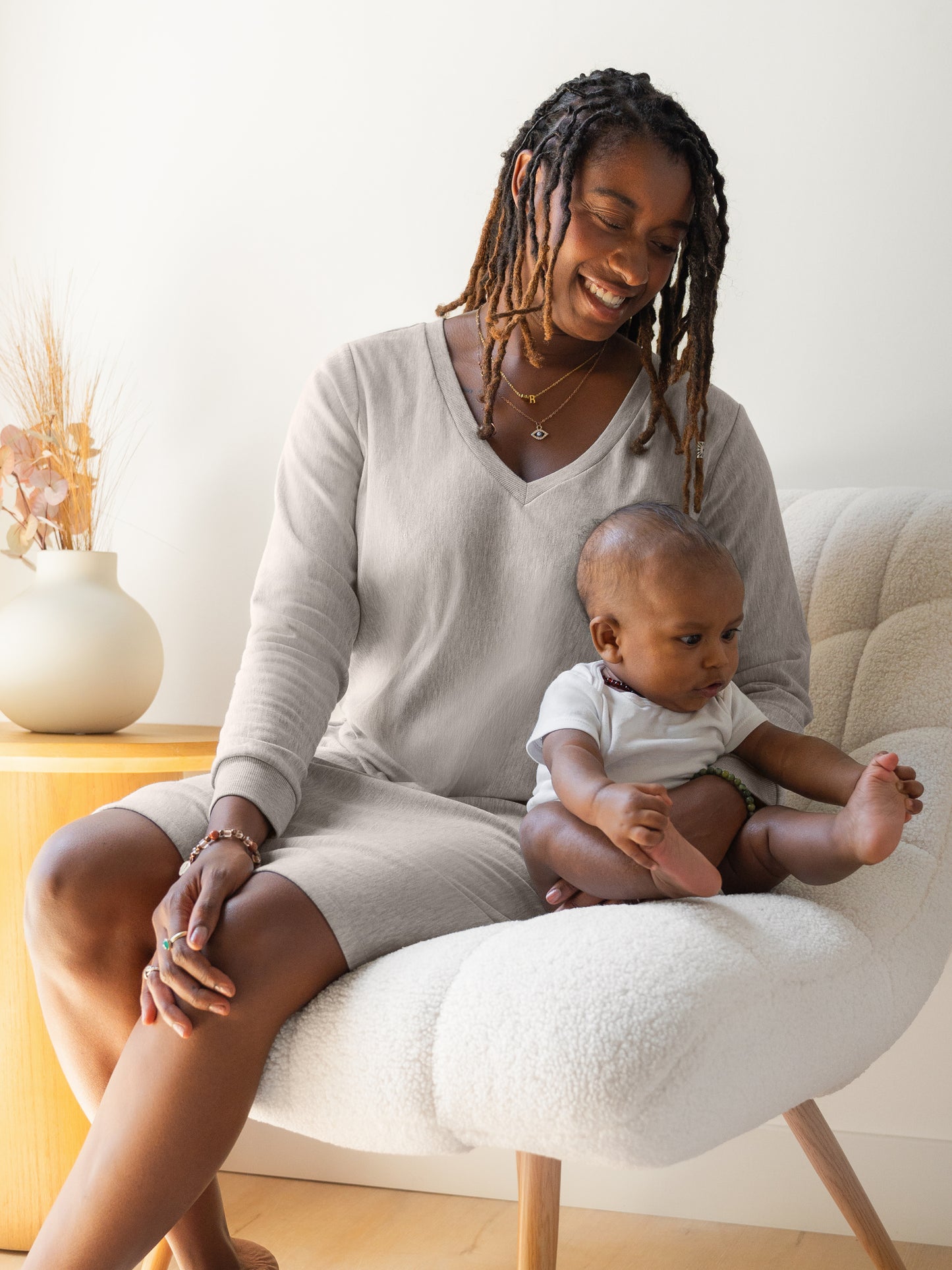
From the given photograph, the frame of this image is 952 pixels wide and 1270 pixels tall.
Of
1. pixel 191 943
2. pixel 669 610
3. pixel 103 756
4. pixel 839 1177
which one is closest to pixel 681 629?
pixel 669 610

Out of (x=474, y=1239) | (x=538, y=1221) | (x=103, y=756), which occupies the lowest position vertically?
(x=474, y=1239)

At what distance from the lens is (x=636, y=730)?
1.02 m

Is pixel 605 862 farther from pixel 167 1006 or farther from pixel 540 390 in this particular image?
pixel 540 390

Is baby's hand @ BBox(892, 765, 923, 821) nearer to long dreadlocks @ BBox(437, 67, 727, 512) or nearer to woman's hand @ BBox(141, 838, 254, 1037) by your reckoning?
long dreadlocks @ BBox(437, 67, 727, 512)

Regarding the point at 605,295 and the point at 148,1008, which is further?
the point at 605,295

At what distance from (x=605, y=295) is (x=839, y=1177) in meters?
0.86

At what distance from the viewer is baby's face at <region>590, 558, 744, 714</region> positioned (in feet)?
3.30

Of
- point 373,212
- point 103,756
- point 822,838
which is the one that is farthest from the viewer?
point 373,212

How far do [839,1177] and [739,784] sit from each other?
1.45ft

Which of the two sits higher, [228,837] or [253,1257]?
[228,837]

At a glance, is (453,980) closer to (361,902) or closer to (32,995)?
(361,902)

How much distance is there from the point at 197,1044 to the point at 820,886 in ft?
1.62

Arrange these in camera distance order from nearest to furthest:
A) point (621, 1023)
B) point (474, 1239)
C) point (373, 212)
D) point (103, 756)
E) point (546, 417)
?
1. point (621, 1023)
2. point (546, 417)
3. point (103, 756)
4. point (474, 1239)
5. point (373, 212)

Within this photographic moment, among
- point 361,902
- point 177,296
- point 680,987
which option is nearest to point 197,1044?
point 361,902
